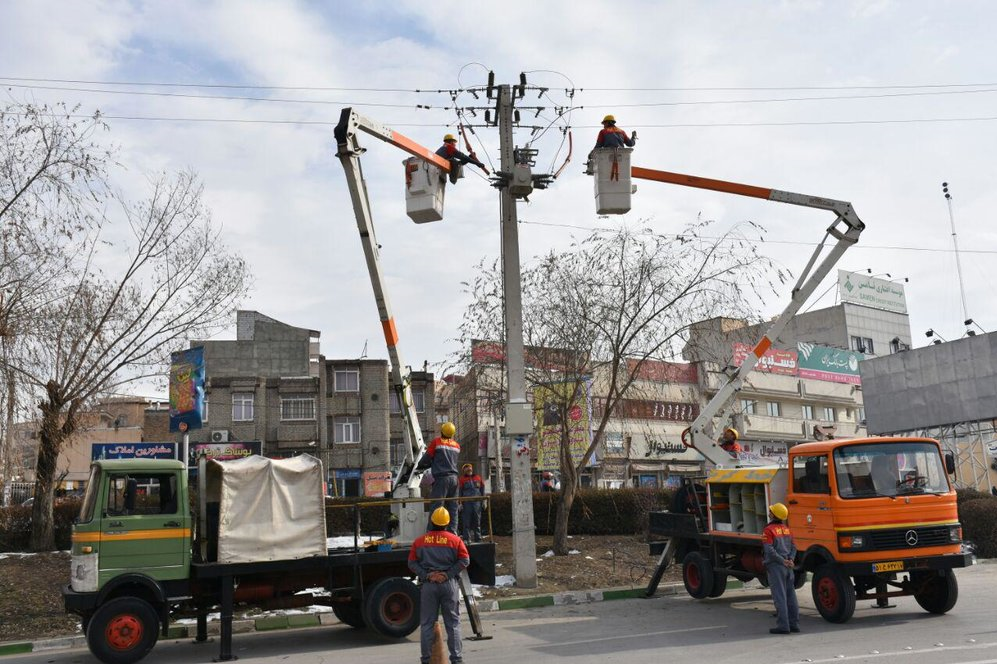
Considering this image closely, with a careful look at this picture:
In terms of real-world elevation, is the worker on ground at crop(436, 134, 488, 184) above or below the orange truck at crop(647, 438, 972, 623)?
above

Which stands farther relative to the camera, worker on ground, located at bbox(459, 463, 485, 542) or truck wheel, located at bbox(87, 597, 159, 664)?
worker on ground, located at bbox(459, 463, 485, 542)

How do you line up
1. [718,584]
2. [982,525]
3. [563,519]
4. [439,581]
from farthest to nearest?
1. [982,525]
2. [563,519]
3. [718,584]
4. [439,581]

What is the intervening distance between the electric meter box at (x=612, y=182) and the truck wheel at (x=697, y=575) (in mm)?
6044

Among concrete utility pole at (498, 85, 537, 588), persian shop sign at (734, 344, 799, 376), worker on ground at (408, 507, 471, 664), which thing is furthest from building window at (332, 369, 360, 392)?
worker on ground at (408, 507, 471, 664)

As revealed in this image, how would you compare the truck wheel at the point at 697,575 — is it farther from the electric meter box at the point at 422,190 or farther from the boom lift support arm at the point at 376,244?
the electric meter box at the point at 422,190

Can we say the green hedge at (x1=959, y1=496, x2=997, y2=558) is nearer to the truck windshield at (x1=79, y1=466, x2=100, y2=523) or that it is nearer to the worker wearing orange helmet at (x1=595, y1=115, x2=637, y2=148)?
the worker wearing orange helmet at (x1=595, y1=115, x2=637, y2=148)

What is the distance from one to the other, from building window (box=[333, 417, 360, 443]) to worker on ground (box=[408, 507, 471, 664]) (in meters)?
39.4

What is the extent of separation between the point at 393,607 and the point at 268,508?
7.23 ft

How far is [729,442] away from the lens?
1623 cm

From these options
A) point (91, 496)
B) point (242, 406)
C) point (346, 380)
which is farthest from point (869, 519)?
point (242, 406)

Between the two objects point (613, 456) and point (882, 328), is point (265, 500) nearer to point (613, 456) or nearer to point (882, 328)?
point (613, 456)

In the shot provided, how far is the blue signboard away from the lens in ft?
123

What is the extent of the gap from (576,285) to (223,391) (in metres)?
31.9

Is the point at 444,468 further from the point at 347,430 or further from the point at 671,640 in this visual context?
the point at 347,430
